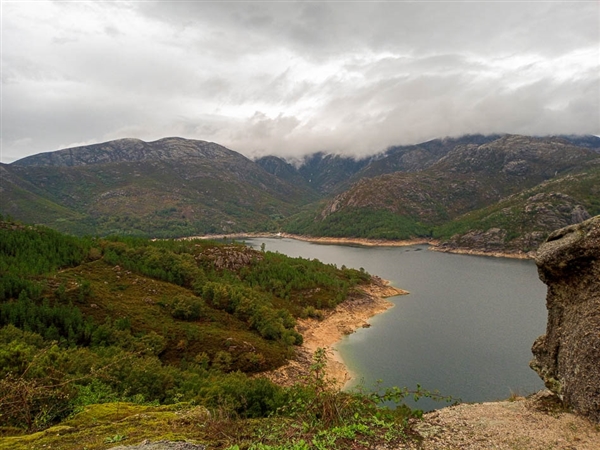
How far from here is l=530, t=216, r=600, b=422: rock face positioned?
12219mm

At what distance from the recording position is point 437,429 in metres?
11.5

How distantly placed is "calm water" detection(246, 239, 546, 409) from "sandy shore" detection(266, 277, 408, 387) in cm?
152

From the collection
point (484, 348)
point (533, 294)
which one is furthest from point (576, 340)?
point (533, 294)

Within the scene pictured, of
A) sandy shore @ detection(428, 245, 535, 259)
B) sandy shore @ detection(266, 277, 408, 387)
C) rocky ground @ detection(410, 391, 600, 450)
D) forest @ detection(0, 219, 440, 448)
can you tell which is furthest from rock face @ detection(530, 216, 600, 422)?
sandy shore @ detection(428, 245, 535, 259)

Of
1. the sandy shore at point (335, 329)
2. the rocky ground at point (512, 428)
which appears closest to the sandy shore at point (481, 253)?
the sandy shore at point (335, 329)

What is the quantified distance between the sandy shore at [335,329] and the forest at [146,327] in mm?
1638

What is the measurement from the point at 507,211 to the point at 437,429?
527 feet

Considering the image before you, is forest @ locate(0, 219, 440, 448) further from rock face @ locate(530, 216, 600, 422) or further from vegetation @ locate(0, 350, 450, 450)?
rock face @ locate(530, 216, 600, 422)

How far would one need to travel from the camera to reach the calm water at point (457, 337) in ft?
111

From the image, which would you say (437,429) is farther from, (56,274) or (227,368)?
(56,274)

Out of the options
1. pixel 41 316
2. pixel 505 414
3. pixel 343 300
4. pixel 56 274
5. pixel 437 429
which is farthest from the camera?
pixel 343 300

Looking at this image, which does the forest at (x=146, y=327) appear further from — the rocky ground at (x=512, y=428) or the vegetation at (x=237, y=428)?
the rocky ground at (x=512, y=428)

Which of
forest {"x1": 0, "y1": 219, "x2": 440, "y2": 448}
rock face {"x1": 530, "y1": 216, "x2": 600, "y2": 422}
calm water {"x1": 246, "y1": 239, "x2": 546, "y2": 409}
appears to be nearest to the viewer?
rock face {"x1": 530, "y1": 216, "x2": 600, "y2": 422}

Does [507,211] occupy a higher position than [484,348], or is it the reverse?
[507,211]
